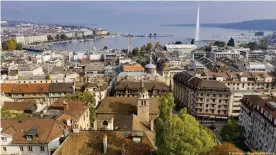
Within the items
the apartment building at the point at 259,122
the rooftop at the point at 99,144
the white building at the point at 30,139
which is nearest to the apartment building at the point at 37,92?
the white building at the point at 30,139

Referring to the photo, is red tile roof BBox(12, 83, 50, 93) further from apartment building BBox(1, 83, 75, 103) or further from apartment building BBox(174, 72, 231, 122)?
apartment building BBox(174, 72, 231, 122)

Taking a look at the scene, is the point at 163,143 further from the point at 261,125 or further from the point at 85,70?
the point at 85,70

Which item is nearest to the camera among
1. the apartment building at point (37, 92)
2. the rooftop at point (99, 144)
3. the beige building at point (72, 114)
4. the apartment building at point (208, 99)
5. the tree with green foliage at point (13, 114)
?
the rooftop at point (99, 144)

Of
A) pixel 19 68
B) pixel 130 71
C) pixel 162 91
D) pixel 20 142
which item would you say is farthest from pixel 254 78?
pixel 19 68

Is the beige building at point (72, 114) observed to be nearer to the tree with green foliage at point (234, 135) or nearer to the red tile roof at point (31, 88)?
the red tile roof at point (31, 88)

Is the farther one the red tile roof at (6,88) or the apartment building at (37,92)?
the red tile roof at (6,88)

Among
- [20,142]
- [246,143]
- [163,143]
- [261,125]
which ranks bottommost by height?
[246,143]
